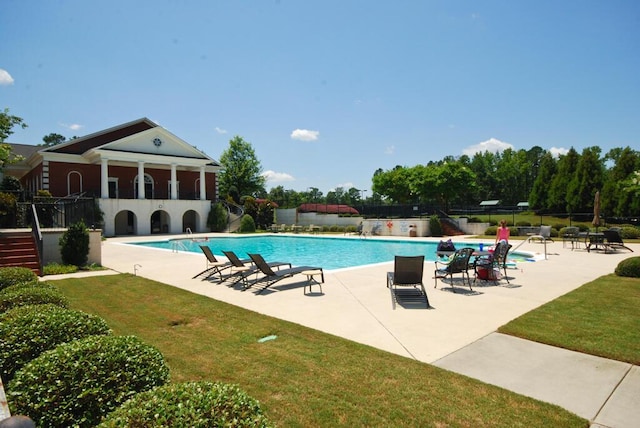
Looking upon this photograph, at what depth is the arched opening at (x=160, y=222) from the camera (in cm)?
3597

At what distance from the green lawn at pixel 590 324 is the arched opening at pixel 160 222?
34276 millimetres

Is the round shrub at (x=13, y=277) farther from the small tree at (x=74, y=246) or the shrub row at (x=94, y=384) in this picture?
the small tree at (x=74, y=246)

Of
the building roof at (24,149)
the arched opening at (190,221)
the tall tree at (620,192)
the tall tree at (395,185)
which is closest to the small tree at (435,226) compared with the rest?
the tall tree at (620,192)

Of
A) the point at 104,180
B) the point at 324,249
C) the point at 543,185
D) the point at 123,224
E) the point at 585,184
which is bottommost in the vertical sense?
the point at 324,249

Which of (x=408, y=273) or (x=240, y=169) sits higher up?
(x=240, y=169)

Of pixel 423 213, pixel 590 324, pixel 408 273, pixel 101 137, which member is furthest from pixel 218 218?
pixel 590 324

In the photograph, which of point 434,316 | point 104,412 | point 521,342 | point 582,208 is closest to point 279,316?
point 434,316

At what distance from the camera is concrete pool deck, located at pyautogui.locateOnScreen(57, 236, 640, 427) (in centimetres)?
404

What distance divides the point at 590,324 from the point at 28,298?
328 inches

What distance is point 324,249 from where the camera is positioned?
23.7 metres

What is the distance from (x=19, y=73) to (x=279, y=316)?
17.8m

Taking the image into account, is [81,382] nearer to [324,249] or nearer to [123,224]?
[324,249]

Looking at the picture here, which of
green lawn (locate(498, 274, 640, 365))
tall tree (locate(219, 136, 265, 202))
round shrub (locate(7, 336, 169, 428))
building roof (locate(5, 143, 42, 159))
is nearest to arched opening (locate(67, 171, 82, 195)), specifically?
building roof (locate(5, 143, 42, 159))

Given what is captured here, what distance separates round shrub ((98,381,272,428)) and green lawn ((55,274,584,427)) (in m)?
1.53
